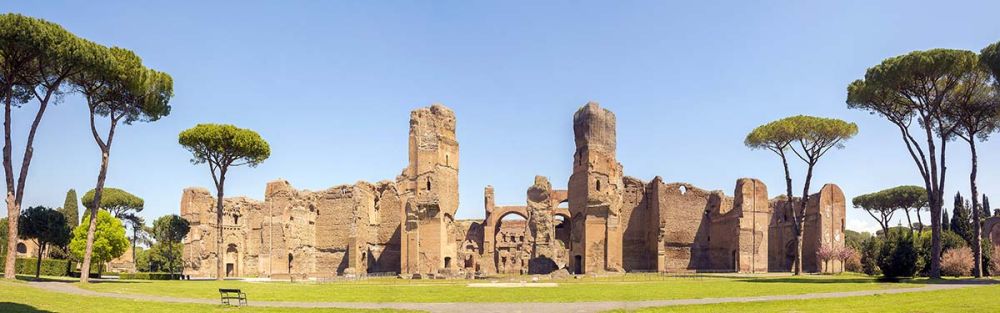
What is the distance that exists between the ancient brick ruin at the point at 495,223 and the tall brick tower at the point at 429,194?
6cm

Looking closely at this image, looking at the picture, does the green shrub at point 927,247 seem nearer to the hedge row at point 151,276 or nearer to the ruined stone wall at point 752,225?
the ruined stone wall at point 752,225

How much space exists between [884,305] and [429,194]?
89.2 feet

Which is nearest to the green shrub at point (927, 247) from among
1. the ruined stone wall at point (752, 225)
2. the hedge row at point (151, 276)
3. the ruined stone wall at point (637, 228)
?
the ruined stone wall at point (752, 225)

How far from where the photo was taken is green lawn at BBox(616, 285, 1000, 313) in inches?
534

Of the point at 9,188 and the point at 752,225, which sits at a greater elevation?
the point at 9,188

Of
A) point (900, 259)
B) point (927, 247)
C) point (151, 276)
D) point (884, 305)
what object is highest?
point (927, 247)

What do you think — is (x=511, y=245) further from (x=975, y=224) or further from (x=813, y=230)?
(x=975, y=224)

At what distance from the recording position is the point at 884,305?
14.6m

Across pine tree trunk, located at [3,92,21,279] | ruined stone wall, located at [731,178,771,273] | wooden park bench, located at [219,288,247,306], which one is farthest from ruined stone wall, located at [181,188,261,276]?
ruined stone wall, located at [731,178,771,273]

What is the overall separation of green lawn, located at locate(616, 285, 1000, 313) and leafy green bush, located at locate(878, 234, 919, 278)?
27.6 feet

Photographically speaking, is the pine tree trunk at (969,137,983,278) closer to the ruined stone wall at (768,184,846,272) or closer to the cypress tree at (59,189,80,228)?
the ruined stone wall at (768,184,846,272)

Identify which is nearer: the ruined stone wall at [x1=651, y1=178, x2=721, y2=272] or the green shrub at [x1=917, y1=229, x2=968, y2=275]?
the green shrub at [x1=917, y1=229, x2=968, y2=275]

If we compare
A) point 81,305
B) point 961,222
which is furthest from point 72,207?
point 961,222

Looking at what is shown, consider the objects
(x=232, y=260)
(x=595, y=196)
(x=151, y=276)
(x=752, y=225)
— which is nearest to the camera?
(x=151, y=276)
